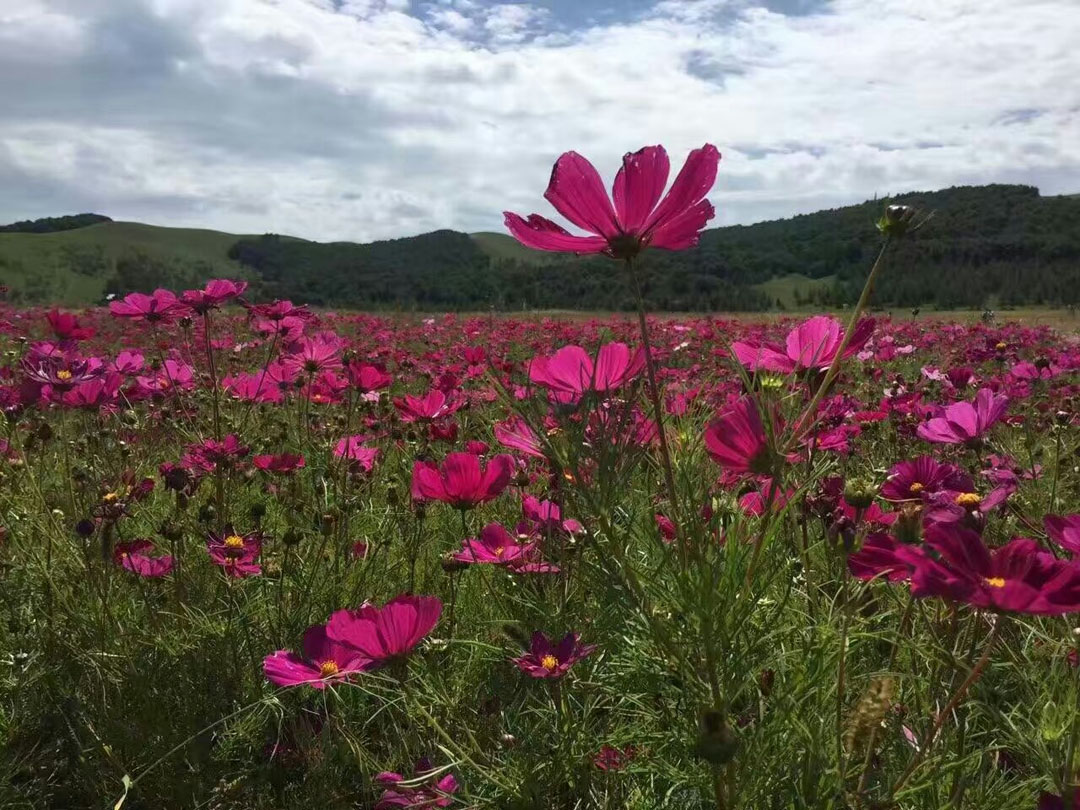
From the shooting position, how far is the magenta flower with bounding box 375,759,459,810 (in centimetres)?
91

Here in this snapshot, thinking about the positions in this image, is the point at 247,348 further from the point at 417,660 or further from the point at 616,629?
the point at 616,629

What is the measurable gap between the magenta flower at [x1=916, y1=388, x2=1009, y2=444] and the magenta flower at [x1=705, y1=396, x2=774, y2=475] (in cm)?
80

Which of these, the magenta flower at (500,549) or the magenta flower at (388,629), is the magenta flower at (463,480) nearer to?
the magenta flower at (500,549)

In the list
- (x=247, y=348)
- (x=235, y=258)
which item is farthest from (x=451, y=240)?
(x=247, y=348)

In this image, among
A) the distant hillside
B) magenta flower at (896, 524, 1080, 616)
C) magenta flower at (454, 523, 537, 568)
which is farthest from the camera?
the distant hillside

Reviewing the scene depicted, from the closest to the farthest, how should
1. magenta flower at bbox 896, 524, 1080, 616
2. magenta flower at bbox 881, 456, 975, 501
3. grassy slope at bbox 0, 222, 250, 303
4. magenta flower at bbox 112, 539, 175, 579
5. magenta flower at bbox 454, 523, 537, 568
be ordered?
magenta flower at bbox 896, 524, 1080, 616, magenta flower at bbox 881, 456, 975, 501, magenta flower at bbox 454, 523, 537, 568, magenta flower at bbox 112, 539, 175, 579, grassy slope at bbox 0, 222, 250, 303

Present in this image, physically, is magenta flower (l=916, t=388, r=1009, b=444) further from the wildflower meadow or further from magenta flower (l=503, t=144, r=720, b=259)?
magenta flower (l=503, t=144, r=720, b=259)

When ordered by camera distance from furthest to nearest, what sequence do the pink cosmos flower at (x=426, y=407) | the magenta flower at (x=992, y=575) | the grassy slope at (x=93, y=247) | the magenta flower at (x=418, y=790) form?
the grassy slope at (x=93, y=247) → the pink cosmos flower at (x=426, y=407) → the magenta flower at (x=418, y=790) → the magenta flower at (x=992, y=575)

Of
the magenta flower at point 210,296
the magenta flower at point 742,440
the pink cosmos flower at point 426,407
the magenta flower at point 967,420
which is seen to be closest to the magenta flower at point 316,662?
the magenta flower at point 742,440

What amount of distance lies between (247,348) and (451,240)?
3787 inches

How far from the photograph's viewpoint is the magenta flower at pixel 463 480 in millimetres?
1234

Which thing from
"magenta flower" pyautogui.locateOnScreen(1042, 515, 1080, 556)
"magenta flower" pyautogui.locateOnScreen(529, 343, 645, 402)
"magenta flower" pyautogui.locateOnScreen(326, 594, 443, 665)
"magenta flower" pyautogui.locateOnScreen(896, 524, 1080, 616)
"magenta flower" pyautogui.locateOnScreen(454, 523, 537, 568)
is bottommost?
"magenta flower" pyautogui.locateOnScreen(454, 523, 537, 568)

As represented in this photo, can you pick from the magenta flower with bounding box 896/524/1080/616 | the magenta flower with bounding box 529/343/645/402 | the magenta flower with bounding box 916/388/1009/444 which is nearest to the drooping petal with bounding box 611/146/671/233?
the magenta flower with bounding box 529/343/645/402

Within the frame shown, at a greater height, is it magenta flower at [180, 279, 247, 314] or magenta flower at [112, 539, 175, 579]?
magenta flower at [180, 279, 247, 314]
